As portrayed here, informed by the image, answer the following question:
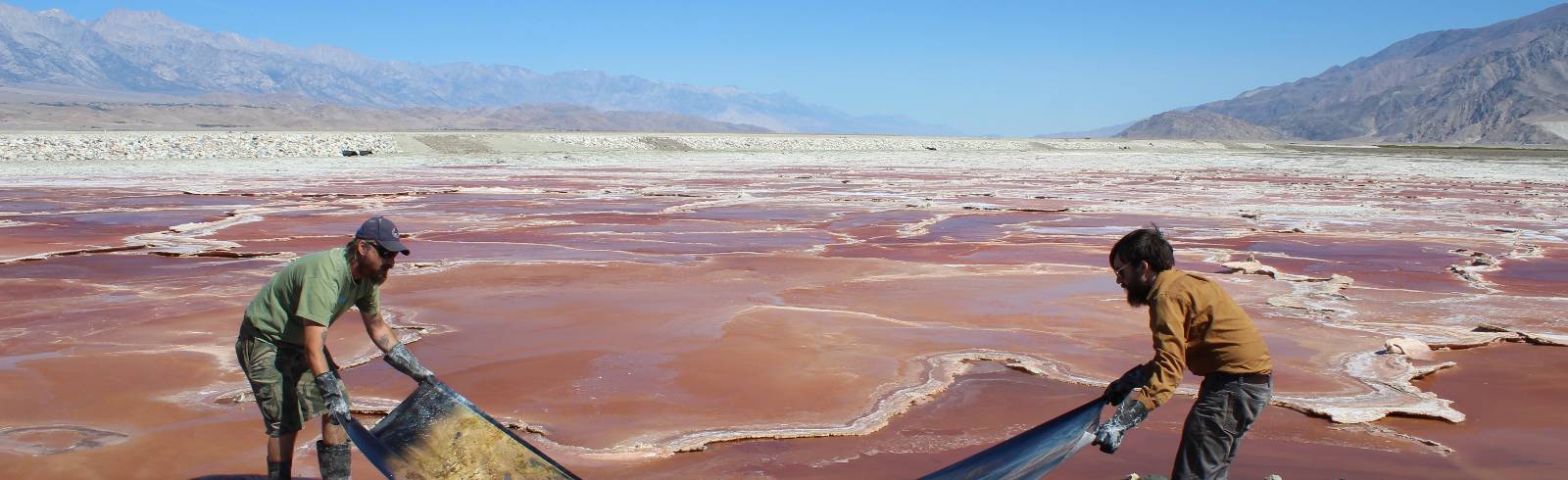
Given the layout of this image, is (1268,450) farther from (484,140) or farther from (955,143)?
(955,143)

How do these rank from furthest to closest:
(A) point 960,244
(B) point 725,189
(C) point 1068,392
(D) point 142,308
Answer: (B) point 725,189
(A) point 960,244
(D) point 142,308
(C) point 1068,392

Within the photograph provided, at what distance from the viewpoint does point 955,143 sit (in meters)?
77.9

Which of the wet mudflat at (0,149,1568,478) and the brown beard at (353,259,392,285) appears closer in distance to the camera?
the brown beard at (353,259,392,285)

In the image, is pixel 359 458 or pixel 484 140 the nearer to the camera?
pixel 359 458

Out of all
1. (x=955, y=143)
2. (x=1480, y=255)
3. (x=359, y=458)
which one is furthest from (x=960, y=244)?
(x=955, y=143)

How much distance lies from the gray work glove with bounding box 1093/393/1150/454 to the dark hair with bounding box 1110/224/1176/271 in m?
0.43

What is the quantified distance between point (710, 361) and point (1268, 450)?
129 inches

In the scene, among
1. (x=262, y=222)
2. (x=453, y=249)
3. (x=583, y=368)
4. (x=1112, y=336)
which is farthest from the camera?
(x=262, y=222)

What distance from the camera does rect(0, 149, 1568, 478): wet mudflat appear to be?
5578mm

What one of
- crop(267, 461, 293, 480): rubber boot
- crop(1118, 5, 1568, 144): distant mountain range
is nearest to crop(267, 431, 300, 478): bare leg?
crop(267, 461, 293, 480): rubber boot

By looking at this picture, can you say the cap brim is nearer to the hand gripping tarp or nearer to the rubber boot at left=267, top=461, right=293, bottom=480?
the hand gripping tarp

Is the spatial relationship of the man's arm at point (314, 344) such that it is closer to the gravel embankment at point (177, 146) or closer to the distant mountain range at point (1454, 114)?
the gravel embankment at point (177, 146)

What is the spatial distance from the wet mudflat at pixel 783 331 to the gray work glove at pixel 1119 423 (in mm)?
1530

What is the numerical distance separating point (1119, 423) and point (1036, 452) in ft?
1.72
